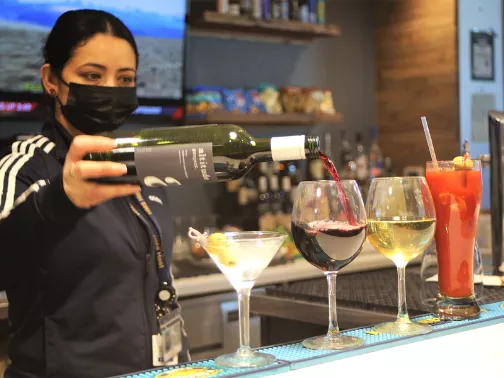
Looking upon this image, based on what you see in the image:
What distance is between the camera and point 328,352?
1.00 m

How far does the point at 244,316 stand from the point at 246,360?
2.5 inches

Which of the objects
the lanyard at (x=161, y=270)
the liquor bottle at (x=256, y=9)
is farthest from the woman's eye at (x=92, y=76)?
the liquor bottle at (x=256, y=9)

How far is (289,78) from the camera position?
3.95 m

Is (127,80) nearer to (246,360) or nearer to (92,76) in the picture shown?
(92,76)

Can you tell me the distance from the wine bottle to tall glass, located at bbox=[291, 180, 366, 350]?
0.12 m

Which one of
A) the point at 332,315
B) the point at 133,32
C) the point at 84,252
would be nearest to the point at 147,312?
the point at 84,252

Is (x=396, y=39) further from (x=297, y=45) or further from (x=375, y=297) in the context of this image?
(x=375, y=297)

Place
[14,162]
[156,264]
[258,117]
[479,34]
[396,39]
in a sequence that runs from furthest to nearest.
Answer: [396,39]
[479,34]
[258,117]
[156,264]
[14,162]

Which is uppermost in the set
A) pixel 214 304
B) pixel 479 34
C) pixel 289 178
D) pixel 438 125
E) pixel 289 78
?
pixel 479 34

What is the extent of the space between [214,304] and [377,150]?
5.79 ft

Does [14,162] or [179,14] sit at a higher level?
[179,14]

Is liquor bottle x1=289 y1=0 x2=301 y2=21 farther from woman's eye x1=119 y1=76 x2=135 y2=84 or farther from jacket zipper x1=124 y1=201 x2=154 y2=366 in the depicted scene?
jacket zipper x1=124 y1=201 x2=154 y2=366

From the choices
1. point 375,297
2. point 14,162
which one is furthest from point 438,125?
point 14,162

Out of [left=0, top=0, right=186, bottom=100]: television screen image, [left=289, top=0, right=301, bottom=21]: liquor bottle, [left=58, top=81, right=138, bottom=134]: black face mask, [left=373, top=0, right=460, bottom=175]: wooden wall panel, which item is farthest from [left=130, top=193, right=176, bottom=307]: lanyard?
[left=373, top=0, right=460, bottom=175]: wooden wall panel
